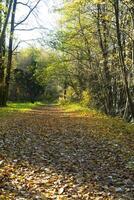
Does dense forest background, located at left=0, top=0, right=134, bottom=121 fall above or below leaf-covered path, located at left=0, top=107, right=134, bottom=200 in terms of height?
above

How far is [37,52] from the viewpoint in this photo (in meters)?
40.4

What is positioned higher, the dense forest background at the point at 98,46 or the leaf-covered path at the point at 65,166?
the dense forest background at the point at 98,46

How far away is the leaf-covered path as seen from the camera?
8617 millimetres

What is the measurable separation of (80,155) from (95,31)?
18.0 metres

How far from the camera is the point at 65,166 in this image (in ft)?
A: 35.8

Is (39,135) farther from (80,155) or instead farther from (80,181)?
(80,181)

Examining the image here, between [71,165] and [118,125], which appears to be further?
[118,125]

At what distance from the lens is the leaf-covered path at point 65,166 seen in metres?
8.62

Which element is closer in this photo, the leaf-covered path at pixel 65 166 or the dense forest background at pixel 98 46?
the leaf-covered path at pixel 65 166

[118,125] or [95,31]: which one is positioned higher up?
[95,31]

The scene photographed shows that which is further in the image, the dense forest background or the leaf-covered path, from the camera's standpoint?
the dense forest background

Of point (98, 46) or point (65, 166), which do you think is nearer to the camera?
point (65, 166)

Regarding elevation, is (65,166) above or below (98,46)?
below

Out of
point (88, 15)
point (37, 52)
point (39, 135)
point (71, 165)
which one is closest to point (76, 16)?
point (88, 15)
